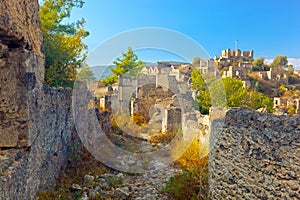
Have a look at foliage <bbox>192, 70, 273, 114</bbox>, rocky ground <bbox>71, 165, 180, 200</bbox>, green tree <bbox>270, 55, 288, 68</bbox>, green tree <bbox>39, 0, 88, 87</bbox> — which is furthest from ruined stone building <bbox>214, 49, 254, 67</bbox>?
rocky ground <bbox>71, 165, 180, 200</bbox>

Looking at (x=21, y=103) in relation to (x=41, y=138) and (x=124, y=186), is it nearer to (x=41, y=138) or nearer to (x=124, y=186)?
(x=41, y=138)

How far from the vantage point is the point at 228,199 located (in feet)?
11.4

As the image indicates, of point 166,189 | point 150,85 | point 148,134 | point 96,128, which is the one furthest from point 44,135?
point 150,85

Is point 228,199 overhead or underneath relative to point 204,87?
underneath

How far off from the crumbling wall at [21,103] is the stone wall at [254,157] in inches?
103

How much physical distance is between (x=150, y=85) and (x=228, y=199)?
11.1m

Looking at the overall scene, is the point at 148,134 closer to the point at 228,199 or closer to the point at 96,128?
the point at 96,128

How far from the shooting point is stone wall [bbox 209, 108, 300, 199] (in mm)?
2574

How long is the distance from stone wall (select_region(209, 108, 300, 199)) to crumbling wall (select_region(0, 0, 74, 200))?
2.62m

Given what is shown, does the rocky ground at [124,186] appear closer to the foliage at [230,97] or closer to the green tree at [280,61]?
the foliage at [230,97]

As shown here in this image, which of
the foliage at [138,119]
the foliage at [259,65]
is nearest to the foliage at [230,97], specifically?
the foliage at [138,119]

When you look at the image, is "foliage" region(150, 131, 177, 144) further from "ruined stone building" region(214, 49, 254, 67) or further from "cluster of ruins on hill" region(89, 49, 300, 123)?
"ruined stone building" region(214, 49, 254, 67)

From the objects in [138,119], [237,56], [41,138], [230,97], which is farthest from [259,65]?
[41,138]

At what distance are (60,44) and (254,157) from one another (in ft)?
23.9
